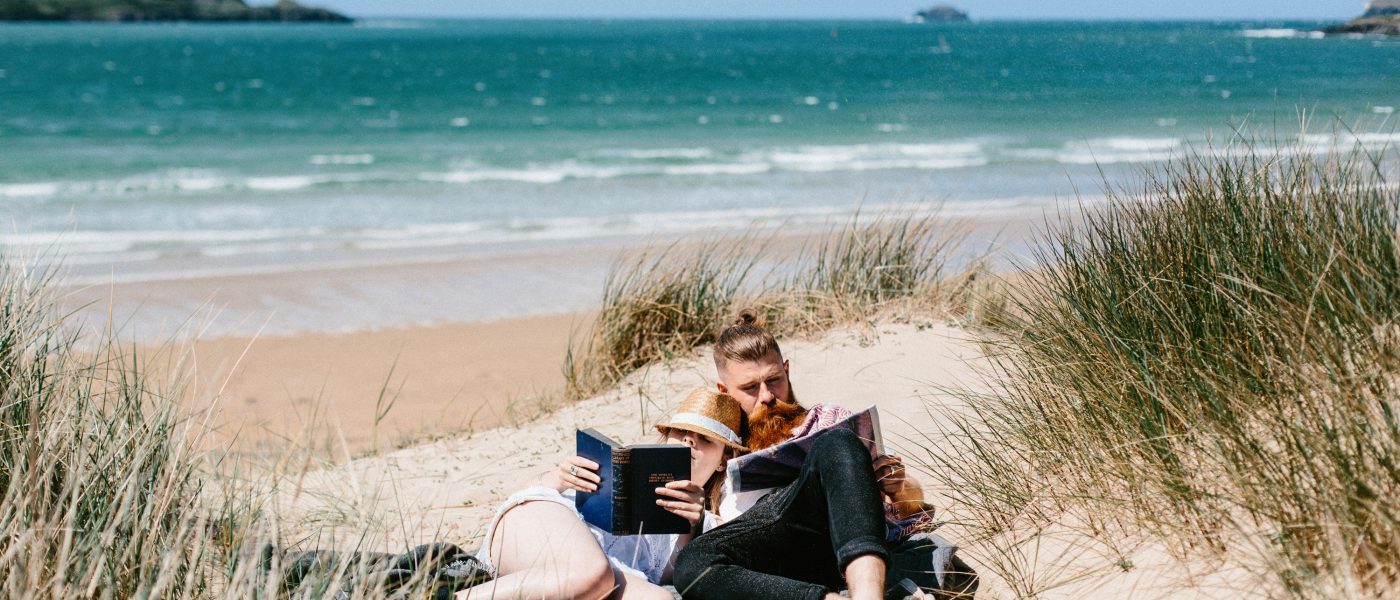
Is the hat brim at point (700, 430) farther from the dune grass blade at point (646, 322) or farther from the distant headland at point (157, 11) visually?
the distant headland at point (157, 11)

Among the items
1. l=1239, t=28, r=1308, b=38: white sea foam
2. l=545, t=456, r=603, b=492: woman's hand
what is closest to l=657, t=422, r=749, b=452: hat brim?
l=545, t=456, r=603, b=492: woman's hand

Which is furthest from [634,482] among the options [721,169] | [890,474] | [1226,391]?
[721,169]

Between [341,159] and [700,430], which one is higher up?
[700,430]

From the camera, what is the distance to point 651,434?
5.28 meters

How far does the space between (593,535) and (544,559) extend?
172 millimetres

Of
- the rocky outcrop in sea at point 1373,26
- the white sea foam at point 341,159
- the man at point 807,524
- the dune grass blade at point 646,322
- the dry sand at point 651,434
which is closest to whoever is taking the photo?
the man at point 807,524

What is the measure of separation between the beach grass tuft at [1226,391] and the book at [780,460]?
327 millimetres

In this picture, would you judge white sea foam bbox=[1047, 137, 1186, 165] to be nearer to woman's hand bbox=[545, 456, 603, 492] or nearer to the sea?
the sea

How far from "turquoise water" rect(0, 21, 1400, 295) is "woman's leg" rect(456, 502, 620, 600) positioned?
234 centimetres

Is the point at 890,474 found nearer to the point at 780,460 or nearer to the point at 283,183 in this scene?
the point at 780,460

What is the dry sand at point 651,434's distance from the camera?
10.4 ft

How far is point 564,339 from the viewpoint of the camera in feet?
30.5

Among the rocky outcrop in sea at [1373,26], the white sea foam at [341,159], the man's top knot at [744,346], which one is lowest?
the white sea foam at [341,159]

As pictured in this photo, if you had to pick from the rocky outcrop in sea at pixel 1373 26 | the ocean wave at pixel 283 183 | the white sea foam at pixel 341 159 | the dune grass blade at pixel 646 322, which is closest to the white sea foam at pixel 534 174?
the ocean wave at pixel 283 183
